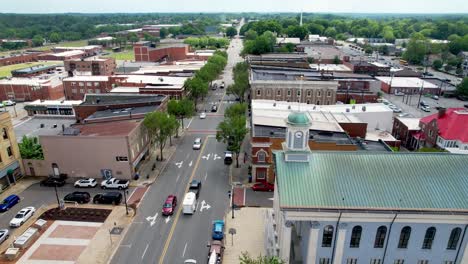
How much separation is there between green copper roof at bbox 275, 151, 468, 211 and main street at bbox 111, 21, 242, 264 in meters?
14.9

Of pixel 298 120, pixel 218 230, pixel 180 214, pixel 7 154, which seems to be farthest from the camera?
pixel 7 154

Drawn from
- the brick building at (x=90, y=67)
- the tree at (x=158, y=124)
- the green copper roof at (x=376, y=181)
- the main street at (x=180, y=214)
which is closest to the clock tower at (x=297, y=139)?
the green copper roof at (x=376, y=181)

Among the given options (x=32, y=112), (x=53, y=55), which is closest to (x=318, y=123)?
(x=32, y=112)

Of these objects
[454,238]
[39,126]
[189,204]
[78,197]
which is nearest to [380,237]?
[454,238]

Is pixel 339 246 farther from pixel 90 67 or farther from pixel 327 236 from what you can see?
pixel 90 67

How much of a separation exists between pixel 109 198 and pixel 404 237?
37.1 m

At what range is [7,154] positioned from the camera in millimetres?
51125

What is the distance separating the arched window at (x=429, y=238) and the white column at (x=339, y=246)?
7.41 metres

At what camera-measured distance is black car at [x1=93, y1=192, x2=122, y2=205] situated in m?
46.7

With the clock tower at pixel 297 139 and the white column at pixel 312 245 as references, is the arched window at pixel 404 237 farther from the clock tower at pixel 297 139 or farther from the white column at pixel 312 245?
the clock tower at pixel 297 139

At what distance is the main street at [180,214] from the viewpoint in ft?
123

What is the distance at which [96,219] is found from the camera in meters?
43.2

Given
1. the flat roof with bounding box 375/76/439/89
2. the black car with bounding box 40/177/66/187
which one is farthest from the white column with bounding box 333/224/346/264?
the flat roof with bounding box 375/76/439/89

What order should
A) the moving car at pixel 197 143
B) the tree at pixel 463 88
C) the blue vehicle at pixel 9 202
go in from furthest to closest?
1. the tree at pixel 463 88
2. the moving car at pixel 197 143
3. the blue vehicle at pixel 9 202
